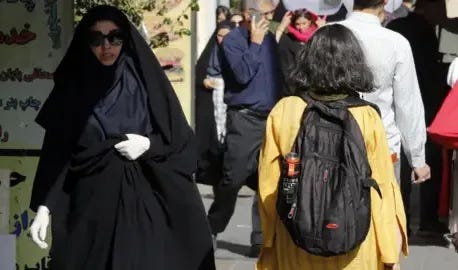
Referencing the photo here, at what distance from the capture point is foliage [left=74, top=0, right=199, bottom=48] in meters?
7.83

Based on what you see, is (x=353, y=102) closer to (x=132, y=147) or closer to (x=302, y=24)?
(x=132, y=147)

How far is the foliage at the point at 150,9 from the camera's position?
7.83m

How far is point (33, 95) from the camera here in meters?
6.11

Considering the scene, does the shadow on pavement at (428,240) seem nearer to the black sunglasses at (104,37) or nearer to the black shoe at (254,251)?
the black shoe at (254,251)

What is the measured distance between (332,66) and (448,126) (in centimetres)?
215

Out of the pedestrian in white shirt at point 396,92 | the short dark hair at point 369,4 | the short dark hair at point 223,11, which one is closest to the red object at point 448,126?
the pedestrian in white shirt at point 396,92

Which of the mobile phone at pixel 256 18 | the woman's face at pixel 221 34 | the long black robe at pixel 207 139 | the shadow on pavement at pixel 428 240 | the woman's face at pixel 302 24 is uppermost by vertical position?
the mobile phone at pixel 256 18

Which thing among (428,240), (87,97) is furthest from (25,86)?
(428,240)

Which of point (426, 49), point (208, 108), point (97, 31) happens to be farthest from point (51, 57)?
point (426, 49)

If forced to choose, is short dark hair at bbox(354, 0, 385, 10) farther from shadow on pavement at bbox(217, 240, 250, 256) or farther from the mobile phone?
shadow on pavement at bbox(217, 240, 250, 256)

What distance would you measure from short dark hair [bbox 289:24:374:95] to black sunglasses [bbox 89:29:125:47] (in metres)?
1.09

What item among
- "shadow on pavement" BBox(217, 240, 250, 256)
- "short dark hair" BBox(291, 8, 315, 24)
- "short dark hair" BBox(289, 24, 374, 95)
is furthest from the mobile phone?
"short dark hair" BBox(289, 24, 374, 95)

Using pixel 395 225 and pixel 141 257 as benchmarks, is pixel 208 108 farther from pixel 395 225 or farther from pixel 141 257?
pixel 395 225

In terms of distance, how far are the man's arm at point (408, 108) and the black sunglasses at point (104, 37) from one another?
1.45m
